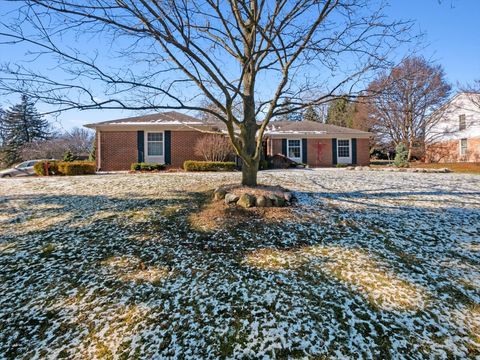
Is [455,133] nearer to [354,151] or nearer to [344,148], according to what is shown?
[354,151]

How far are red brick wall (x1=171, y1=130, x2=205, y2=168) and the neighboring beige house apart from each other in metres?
21.2

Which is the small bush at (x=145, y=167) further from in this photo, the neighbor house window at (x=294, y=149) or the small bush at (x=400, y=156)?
the small bush at (x=400, y=156)

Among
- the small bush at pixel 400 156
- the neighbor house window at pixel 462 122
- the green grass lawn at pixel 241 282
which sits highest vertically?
the neighbor house window at pixel 462 122

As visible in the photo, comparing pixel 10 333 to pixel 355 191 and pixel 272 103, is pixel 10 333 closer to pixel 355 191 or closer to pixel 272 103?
pixel 272 103

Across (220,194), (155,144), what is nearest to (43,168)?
(155,144)

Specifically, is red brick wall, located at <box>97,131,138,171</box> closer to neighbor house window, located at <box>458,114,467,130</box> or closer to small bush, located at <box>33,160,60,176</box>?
small bush, located at <box>33,160,60,176</box>

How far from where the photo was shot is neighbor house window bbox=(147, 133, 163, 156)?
14.4 metres

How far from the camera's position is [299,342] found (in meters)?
2.12

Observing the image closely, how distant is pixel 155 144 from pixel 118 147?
2050 mm

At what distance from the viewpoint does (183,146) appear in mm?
14625

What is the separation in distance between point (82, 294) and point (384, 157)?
3534cm

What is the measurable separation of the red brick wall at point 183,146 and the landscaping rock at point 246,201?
9798mm

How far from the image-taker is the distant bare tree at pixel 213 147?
1386 centimetres

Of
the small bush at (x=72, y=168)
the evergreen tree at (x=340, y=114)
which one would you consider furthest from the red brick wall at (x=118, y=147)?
the evergreen tree at (x=340, y=114)
